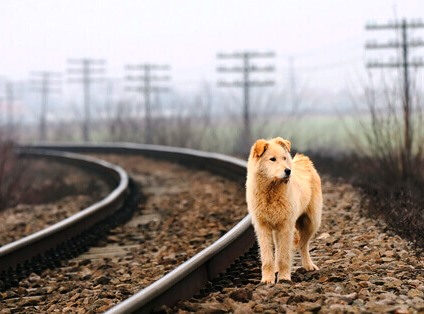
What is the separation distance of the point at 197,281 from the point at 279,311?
1.14 meters

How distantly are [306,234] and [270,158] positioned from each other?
1065 mm

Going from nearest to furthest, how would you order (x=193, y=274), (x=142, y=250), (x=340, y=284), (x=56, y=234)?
(x=340, y=284) < (x=193, y=274) < (x=142, y=250) < (x=56, y=234)

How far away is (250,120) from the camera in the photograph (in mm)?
42844

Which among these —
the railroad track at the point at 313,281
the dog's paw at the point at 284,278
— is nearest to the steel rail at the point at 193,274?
the railroad track at the point at 313,281

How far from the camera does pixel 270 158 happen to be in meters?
6.21

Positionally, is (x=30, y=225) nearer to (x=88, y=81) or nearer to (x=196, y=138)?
(x=196, y=138)

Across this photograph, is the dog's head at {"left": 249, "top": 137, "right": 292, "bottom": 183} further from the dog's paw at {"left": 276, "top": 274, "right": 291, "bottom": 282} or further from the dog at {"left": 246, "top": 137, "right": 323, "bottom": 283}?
the dog's paw at {"left": 276, "top": 274, "right": 291, "bottom": 282}

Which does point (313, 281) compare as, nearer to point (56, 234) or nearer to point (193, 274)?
point (193, 274)

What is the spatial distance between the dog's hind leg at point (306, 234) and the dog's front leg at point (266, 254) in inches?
22.1

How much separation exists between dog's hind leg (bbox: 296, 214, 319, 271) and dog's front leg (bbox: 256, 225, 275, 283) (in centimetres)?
56

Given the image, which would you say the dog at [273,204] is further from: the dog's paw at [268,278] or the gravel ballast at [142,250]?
the gravel ballast at [142,250]

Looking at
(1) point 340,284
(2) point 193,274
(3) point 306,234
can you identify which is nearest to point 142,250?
(3) point 306,234

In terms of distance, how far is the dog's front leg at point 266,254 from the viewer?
20.5 ft

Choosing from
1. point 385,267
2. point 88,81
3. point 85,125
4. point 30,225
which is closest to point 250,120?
point 85,125
